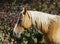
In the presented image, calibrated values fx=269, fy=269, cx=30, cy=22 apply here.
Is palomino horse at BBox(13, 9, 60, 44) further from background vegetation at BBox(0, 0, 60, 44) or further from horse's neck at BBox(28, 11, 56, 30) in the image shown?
background vegetation at BBox(0, 0, 60, 44)

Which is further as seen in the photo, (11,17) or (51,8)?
(51,8)

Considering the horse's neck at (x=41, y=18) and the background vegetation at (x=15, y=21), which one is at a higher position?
the horse's neck at (x=41, y=18)

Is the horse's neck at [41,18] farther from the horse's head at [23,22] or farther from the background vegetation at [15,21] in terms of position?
the background vegetation at [15,21]

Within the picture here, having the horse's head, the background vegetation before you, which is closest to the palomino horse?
the horse's head

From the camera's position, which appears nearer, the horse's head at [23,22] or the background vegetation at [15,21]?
the horse's head at [23,22]

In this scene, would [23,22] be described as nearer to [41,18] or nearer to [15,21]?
[41,18]

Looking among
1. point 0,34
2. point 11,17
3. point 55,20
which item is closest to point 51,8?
point 11,17

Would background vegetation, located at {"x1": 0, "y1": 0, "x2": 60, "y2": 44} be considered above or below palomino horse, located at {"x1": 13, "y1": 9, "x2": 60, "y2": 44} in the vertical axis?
below

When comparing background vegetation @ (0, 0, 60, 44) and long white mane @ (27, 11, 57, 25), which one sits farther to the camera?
background vegetation @ (0, 0, 60, 44)

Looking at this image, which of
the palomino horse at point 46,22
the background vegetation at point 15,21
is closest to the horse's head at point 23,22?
the palomino horse at point 46,22

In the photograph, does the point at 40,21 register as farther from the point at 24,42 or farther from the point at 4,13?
the point at 4,13

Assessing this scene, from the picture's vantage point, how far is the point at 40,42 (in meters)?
A: 5.98

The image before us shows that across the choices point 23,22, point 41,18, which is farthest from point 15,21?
point 41,18

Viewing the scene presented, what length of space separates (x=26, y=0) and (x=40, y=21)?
365 centimetres
